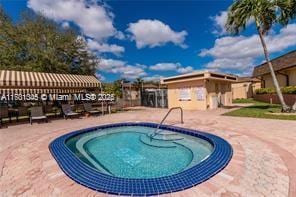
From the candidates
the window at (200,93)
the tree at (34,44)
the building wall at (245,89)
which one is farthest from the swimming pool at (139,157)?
the building wall at (245,89)

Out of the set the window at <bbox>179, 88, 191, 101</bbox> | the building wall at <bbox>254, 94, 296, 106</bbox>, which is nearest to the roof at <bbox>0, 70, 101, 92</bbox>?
the window at <bbox>179, 88, 191, 101</bbox>

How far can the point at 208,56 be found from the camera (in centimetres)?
4269

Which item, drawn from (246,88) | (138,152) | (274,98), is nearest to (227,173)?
(138,152)

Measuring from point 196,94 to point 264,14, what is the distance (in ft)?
28.9

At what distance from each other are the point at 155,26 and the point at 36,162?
26998 millimetres

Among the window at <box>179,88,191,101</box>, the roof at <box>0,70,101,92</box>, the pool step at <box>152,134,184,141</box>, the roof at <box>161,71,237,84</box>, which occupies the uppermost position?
the roof at <box>161,71,237,84</box>

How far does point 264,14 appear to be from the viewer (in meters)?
14.1

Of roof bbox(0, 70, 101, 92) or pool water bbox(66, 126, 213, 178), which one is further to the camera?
roof bbox(0, 70, 101, 92)

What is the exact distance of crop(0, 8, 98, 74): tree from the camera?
862 inches

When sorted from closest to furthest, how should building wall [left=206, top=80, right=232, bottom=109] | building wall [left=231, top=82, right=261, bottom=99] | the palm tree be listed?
the palm tree < building wall [left=206, top=80, right=232, bottom=109] < building wall [left=231, top=82, right=261, bottom=99]

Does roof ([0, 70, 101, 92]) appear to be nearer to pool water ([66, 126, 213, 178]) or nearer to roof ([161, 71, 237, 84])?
pool water ([66, 126, 213, 178])

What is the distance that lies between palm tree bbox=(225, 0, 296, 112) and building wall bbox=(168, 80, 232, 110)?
19.3 feet

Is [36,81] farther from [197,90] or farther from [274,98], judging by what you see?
[274,98]

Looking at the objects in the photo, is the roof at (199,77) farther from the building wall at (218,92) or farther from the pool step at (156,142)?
the pool step at (156,142)
